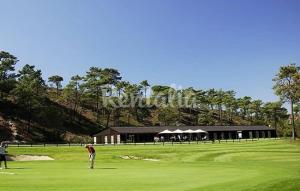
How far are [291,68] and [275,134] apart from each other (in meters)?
34.0

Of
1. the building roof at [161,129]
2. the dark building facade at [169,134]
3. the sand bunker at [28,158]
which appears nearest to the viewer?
the sand bunker at [28,158]

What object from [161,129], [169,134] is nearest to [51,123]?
[161,129]

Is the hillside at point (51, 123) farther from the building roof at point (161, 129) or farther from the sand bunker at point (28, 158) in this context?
the sand bunker at point (28, 158)

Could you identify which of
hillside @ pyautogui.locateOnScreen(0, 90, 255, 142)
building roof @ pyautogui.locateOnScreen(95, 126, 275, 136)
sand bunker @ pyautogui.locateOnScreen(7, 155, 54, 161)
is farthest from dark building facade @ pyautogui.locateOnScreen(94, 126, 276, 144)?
sand bunker @ pyautogui.locateOnScreen(7, 155, 54, 161)

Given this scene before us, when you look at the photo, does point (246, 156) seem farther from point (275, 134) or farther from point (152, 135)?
point (275, 134)

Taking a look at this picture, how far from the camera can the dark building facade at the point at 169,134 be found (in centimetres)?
11262

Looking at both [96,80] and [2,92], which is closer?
[2,92]

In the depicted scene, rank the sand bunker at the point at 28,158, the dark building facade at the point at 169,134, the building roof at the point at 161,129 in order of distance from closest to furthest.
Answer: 1. the sand bunker at the point at 28,158
2. the dark building facade at the point at 169,134
3. the building roof at the point at 161,129

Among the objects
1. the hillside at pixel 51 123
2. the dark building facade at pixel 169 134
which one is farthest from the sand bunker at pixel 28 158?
the hillside at pixel 51 123

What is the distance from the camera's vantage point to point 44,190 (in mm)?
19031

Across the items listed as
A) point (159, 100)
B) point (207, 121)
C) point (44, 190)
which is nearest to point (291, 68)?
point (207, 121)

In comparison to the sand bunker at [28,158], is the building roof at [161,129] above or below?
above

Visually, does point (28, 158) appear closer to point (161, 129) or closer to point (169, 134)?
point (161, 129)

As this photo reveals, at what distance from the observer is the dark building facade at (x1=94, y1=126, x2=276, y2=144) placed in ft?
370
